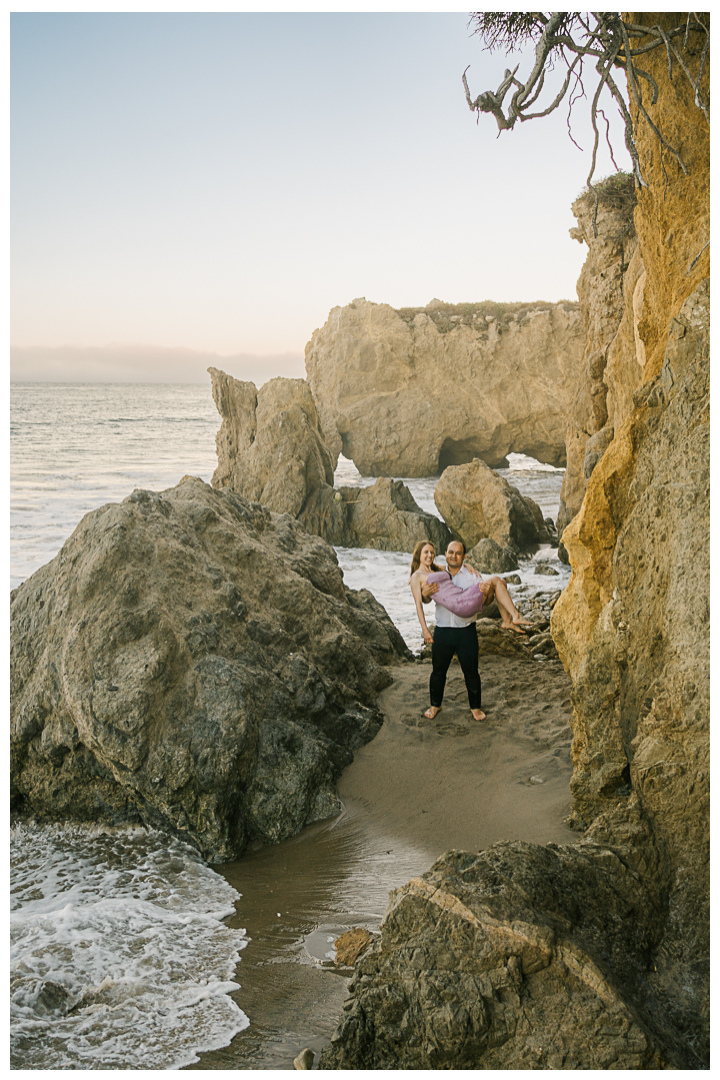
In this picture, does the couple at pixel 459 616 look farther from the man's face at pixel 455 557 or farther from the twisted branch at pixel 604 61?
the twisted branch at pixel 604 61

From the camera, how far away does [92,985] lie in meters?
3.39

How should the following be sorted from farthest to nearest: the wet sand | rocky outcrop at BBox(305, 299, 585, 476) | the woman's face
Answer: rocky outcrop at BBox(305, 299, 585, 476)
the woman's face
the wet sand

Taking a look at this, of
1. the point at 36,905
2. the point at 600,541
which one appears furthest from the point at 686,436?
the point at 36,905

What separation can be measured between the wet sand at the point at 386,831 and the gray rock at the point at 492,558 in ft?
24.8

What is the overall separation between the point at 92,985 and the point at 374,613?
4964mm

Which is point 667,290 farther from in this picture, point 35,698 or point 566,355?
point 566,355

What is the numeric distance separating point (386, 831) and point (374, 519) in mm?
12944

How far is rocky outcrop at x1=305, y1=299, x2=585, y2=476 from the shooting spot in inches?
1164

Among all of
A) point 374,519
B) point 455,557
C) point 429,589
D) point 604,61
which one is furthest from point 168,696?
point 374,519

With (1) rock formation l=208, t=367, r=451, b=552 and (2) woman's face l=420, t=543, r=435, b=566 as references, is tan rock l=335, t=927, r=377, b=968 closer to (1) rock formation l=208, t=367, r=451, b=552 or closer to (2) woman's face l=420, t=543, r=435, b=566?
(2) woman's face l=420, t=543, r=435, b=566

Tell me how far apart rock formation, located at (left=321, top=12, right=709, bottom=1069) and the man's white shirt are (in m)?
1.75

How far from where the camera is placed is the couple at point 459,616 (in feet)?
19.7

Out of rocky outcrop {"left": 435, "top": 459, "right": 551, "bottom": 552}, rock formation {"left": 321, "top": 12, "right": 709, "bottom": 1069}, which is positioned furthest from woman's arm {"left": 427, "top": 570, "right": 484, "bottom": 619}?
rocky outcrop {"left": 435, "top": 459, "right": 551, "bottom": 552}

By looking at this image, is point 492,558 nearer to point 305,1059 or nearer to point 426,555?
point 426,555
